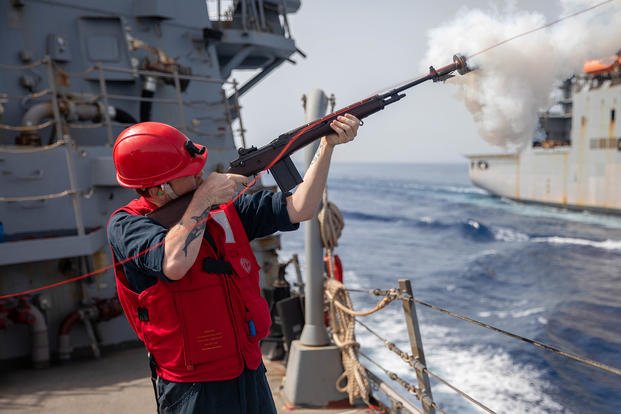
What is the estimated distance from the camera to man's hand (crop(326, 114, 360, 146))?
176cm

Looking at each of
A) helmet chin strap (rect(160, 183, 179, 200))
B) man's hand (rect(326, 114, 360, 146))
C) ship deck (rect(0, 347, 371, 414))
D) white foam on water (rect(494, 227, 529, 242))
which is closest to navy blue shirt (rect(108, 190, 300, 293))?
helmet chin strap (rect(160, 183, 179, 200))

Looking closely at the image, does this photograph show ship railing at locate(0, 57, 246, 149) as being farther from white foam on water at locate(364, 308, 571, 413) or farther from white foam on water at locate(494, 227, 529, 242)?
white foam on water at locate(494, 227, 529, 242)

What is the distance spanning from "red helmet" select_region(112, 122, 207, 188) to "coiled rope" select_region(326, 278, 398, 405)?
2.00 m

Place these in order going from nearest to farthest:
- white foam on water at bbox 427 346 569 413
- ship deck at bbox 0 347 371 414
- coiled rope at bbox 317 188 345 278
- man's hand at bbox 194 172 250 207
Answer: man's hand at bbox 194 172 250 207 → coiled rope at bbox 317 188 345 278 → ship deck at bbox 0 347 371 414 → white foam on water at bbox 427 346 569 413

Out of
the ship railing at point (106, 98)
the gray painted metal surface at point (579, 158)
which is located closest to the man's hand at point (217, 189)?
the ship railing at point (106, 98)

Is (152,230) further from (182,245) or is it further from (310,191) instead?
(310,191)

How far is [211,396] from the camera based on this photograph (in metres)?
1.62

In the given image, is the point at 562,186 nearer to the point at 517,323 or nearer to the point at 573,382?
the point at 517,323

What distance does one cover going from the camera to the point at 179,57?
7.98 metres

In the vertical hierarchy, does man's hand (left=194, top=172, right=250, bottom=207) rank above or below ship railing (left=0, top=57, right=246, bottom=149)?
below

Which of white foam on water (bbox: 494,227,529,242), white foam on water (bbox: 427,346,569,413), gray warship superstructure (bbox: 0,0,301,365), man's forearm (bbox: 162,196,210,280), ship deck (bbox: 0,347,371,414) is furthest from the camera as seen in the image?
white foam on water (bbox: 494,227,529,242)

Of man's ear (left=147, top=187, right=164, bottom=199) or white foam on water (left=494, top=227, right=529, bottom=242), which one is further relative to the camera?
white foam on water (left=494, top=227, right=529, bottom=242)

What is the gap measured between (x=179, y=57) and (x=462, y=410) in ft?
22.1

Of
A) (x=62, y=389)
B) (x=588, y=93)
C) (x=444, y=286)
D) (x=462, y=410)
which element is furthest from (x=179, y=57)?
(x=588, y=93)
